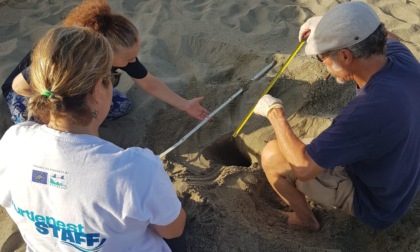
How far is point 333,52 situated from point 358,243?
1.07 m

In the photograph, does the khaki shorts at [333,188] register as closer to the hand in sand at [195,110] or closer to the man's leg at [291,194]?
the man's leg at [291,194]

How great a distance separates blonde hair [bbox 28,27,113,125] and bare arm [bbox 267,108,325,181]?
951 mm

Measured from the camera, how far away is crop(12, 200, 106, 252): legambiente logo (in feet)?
4.56

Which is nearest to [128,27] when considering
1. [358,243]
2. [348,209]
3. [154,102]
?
[154,102]

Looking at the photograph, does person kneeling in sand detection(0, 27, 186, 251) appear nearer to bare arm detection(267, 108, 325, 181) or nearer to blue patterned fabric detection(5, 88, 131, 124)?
bare arm detection(267, 108, 325, 181)

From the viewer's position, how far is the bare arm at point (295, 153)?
1.88m

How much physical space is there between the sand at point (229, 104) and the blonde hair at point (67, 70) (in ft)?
3.49

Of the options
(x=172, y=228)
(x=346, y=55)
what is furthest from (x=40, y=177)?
(x=346, y=55)

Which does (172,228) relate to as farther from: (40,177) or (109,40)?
(109,40)

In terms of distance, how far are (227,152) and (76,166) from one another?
5.69 feet

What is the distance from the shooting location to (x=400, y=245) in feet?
7.06

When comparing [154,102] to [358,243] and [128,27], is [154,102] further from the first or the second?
[358,243]

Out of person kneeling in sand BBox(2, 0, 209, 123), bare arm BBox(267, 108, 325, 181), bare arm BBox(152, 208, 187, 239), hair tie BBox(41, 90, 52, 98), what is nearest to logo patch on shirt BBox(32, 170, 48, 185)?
hair tie BBox(41, 90, 52, 98)

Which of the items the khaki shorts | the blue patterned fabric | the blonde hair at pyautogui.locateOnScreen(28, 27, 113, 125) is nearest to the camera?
the blonde hair at pyautogui.locateOnScreen(28, 27, 113, 125)
